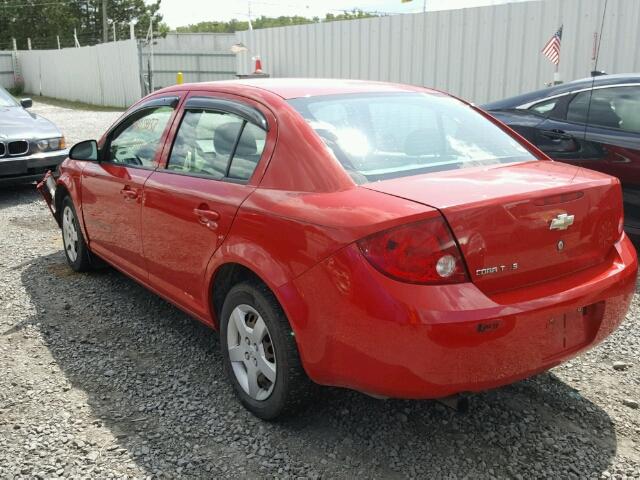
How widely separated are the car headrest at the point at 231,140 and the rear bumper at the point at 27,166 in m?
5.51

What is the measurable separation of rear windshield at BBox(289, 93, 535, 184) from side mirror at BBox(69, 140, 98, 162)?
6.58ft

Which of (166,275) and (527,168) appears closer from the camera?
(527,168)

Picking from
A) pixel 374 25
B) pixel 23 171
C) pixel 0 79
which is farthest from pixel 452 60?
pixel 0 79

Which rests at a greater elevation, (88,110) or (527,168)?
(527,168)

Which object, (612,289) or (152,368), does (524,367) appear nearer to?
(612,289)

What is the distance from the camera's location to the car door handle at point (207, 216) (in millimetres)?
3098

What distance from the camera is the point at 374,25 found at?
43.3ft

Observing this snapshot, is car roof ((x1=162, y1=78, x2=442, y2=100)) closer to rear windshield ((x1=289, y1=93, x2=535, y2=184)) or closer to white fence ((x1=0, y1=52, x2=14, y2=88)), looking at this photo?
rear windshield ((x1=289, y1=93, x2=535, y2=184))

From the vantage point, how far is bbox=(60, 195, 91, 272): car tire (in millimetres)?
5047

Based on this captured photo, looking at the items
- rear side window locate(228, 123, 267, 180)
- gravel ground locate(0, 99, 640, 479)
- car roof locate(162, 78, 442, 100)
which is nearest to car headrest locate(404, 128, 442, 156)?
car roof locate(162, 78, 442, 100)

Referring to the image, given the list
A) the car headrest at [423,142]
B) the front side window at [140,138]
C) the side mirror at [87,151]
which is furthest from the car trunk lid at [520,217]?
the side mirror at [87,151]

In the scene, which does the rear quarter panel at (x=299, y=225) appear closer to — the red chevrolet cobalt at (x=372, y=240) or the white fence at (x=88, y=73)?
the red chevrolet cobalt at (x=372, y=240)

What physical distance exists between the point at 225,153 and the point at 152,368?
1.29 metres

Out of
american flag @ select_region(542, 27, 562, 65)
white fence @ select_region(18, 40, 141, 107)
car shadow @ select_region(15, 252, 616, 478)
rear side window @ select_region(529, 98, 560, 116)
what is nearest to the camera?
car shadow @ select_region(15, 252, 616, 478)
